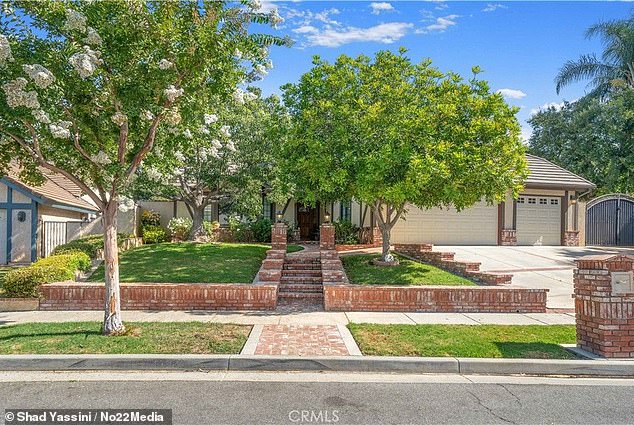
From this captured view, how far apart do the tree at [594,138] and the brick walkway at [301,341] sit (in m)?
20.5

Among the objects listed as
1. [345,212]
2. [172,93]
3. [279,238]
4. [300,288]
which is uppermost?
[172,93]

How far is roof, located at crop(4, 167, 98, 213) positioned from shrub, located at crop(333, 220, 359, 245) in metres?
9.70

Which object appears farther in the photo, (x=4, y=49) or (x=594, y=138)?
(x=594, y=138)

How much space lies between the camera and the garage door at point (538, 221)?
19.6 metres

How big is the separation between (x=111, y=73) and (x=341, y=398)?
5969 millimetres

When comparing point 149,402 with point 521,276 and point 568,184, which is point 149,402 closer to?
point 521,276

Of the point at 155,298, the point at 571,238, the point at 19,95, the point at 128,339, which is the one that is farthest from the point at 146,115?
the point at 571,238

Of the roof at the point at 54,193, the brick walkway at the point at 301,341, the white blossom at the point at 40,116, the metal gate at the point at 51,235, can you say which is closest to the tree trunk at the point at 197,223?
the roof at the point at 54,193

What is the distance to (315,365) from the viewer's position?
19.7ft

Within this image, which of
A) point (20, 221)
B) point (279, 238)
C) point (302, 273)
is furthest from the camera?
point (20, 221)

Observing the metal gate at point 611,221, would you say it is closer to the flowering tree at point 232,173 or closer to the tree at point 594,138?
the tree at point 594,138

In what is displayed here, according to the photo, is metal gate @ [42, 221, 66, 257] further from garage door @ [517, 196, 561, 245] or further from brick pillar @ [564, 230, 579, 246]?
brick pillar @ [564, 230, 579, 246]

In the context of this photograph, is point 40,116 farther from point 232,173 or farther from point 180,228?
point 180,228

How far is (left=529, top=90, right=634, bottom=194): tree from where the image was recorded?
21.6m
